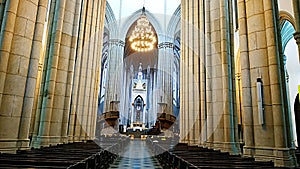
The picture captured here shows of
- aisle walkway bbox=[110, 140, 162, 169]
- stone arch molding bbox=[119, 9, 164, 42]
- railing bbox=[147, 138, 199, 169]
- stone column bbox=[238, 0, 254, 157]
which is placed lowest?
aisle walkway bbox=[110, 140, 162, 169]

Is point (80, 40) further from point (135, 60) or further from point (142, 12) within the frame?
point (135, 60)

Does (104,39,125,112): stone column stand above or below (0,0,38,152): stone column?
above

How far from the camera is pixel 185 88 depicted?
1390cm

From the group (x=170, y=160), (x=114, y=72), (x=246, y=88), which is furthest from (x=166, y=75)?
(x=246, y=88)

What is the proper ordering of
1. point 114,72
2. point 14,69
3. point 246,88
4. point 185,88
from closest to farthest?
Result: point 14,69 → point 246,88 → point 185,88 → point 114,72

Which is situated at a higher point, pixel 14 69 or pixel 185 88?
pixel 185 88

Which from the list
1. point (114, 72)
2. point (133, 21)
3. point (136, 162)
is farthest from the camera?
point (133, 21)

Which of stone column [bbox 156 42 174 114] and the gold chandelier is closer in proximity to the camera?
the gold chandelier

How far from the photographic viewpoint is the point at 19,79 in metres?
5.25

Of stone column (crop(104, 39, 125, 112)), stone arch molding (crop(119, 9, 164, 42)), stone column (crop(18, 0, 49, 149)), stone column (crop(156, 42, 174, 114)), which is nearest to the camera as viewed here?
stone column (crop(18, 0, 49, 149))

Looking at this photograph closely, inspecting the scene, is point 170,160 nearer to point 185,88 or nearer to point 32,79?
point 32,79

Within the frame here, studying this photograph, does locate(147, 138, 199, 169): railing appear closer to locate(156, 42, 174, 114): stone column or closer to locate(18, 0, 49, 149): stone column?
locate(18, 0, 49, 149): stone column

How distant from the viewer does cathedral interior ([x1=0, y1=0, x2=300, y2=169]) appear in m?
4.98

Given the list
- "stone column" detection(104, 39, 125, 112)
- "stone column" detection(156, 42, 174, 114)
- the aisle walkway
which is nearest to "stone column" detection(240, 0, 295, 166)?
the aisle walkway
